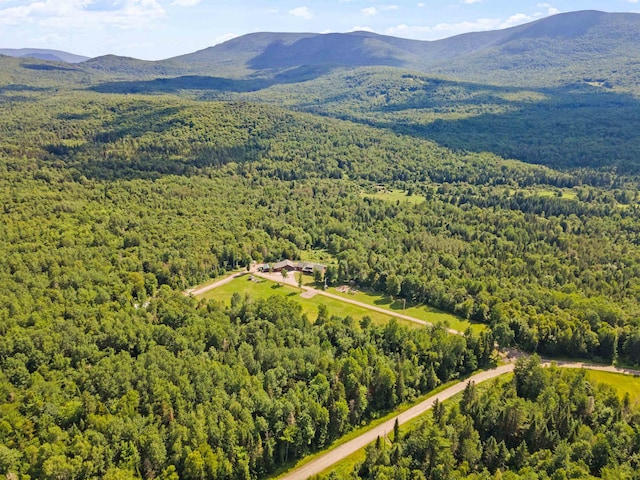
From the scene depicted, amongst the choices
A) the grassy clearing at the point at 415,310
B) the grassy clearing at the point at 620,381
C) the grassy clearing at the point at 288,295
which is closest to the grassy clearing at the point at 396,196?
the grassy clearing at the point at 415,310

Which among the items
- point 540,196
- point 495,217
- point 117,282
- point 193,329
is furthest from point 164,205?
Answer: point 540,196

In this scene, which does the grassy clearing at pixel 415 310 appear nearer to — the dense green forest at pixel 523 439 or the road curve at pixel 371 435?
the road curve at pixel 371 435

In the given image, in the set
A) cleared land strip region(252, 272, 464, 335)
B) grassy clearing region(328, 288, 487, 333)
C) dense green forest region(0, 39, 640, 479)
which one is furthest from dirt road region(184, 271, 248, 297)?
grassy clearing region(328, 288, 487, 333)

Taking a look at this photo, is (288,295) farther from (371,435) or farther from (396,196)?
(396,196)

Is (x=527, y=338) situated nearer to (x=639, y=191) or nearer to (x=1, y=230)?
(x=1, y=230)

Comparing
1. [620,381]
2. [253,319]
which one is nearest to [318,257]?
[253,319]

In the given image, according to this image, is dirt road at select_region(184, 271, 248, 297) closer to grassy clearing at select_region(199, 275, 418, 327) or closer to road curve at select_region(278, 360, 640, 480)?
grassy clearing at select_region(199, 275, 418, 327)

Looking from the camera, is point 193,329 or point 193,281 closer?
point 193,329
